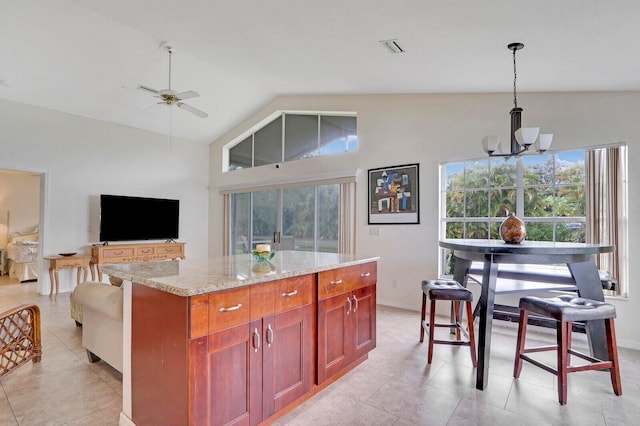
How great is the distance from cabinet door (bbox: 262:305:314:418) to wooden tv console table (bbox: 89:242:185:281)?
4.58m

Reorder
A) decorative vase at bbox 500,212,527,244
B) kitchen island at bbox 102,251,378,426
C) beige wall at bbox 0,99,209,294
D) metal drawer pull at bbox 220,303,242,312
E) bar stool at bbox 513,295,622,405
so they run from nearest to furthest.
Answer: kitchen island at bbox 102,251,378,426
metal drawer pull at bbox 220,303,242,312
bar stool at bbox 513,295,622,405
decorative vase at bbox 500,212,527,244
beige wall at bbox 0,99,209,294

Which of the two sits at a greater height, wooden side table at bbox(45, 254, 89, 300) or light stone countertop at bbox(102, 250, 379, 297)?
light stone countertop at bbox(102, 250, 379, 297)

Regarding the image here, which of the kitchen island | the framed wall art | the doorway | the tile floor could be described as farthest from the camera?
the doorway

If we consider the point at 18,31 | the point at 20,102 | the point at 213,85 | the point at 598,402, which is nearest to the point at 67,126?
the point at 20,102

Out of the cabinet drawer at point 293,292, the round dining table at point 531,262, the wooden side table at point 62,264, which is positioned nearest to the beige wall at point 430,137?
Result: the round dining table at point 531,262

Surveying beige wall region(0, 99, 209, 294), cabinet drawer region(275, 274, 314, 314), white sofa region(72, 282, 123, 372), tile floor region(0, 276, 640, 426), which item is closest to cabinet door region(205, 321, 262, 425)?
cabinet drawer region(275, 274, 314, 314)

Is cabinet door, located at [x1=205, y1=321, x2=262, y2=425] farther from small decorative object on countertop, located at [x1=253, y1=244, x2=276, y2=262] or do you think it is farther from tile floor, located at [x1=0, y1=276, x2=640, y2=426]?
small decorative object on countertop, located at [x1=253, y1=244, x2=276, y2=262]

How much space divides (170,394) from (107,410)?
3.16ft

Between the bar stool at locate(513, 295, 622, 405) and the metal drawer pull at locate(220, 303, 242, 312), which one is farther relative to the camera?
the bar stool at locate(513, 295, 622, 405)

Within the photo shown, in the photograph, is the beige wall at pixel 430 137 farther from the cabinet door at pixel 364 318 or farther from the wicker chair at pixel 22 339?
the wicker chair at pixel 22 339

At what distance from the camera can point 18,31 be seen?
3707 mm

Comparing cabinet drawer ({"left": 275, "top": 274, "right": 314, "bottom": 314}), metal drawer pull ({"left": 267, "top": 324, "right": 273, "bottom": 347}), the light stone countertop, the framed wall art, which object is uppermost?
the framed wall art

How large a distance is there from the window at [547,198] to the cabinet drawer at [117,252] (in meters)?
5.39

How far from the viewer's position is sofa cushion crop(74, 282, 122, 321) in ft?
8.21
